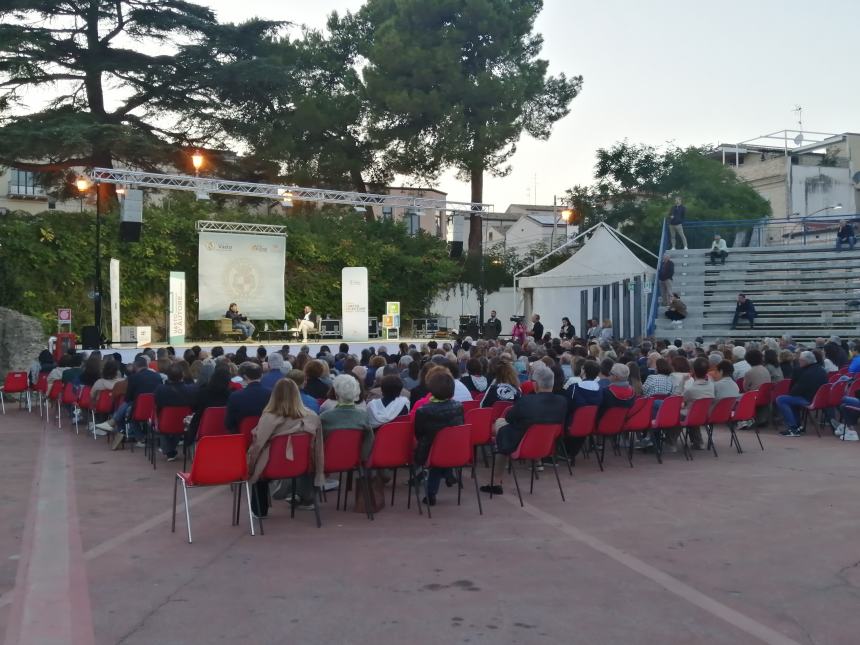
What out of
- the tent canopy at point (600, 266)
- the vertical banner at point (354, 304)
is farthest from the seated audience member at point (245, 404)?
the vertical banner at point (354, 304)

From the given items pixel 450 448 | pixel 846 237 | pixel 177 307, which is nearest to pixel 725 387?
pixel 450 448

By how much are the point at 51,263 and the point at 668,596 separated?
2070cm

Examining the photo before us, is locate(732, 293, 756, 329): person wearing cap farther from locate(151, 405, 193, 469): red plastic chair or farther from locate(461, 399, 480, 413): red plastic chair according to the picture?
locate(151, 405, 193, 469): red plastic chair

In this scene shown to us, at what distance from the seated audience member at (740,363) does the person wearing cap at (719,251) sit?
413 inches

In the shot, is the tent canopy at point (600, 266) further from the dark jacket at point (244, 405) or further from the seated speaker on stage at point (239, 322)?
the dark jacket at point (244, 405)

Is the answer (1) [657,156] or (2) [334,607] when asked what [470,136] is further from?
(2) [334,607]

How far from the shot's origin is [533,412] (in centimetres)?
654

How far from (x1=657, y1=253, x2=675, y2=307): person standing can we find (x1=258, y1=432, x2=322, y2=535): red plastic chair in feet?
50.8

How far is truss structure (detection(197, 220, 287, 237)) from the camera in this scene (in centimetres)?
2338

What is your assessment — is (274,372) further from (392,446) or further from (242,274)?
(242,274)

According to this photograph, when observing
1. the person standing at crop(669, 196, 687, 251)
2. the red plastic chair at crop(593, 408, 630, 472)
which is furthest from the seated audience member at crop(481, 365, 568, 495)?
the person standing at crop(669, 196, 687, 251)

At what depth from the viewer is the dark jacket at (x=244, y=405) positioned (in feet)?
20.5

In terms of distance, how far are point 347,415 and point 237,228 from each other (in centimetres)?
1954

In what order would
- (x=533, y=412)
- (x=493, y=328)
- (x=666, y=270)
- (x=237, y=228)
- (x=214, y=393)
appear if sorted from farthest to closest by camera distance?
(x=237, y=228), (x=493, y=328), (x=666, y=270), (x=214, y=393), (x=533, y=412)
